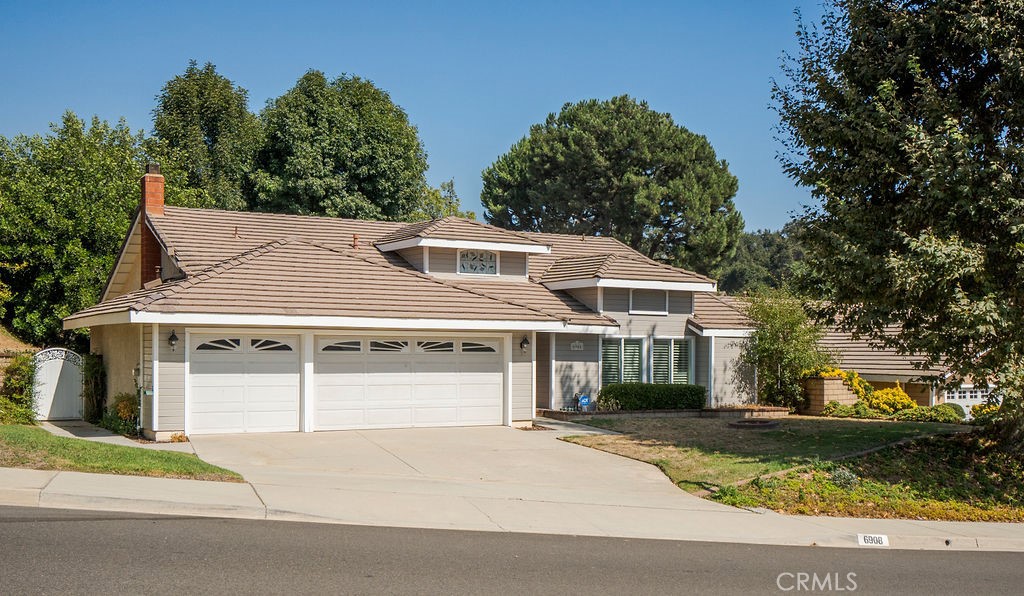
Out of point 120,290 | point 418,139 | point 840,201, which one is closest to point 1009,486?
point 840,201

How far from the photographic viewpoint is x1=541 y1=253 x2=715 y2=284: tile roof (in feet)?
88.0

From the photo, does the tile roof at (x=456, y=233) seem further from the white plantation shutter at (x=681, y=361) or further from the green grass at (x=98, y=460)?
the green grass at (x=98, y=460)

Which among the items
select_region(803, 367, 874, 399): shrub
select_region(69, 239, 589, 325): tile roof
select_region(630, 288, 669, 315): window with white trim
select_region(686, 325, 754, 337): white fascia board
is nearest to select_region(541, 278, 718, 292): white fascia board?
select_region(630, 288, 669, 315): window with white trim

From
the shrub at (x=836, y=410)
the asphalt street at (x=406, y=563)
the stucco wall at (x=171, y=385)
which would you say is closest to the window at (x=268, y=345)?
the stucco wall at (x=171, y=385)

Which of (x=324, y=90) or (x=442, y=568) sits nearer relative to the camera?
(x=442, y=568)

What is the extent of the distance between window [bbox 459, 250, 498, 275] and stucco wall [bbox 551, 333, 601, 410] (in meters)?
2.76

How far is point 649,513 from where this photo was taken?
12.9 metres

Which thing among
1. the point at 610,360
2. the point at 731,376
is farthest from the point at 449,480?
the point at 731,376

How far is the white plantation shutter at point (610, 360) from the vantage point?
26.8m

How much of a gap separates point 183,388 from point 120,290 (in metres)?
11.3

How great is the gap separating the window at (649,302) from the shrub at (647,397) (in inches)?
100

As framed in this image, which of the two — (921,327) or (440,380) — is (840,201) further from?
(440,380)

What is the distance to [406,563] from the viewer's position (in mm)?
9266

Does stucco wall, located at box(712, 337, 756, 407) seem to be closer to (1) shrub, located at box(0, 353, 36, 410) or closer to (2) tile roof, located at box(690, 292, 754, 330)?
(2) tile roof, located at box(690, 292, 754, 330)
